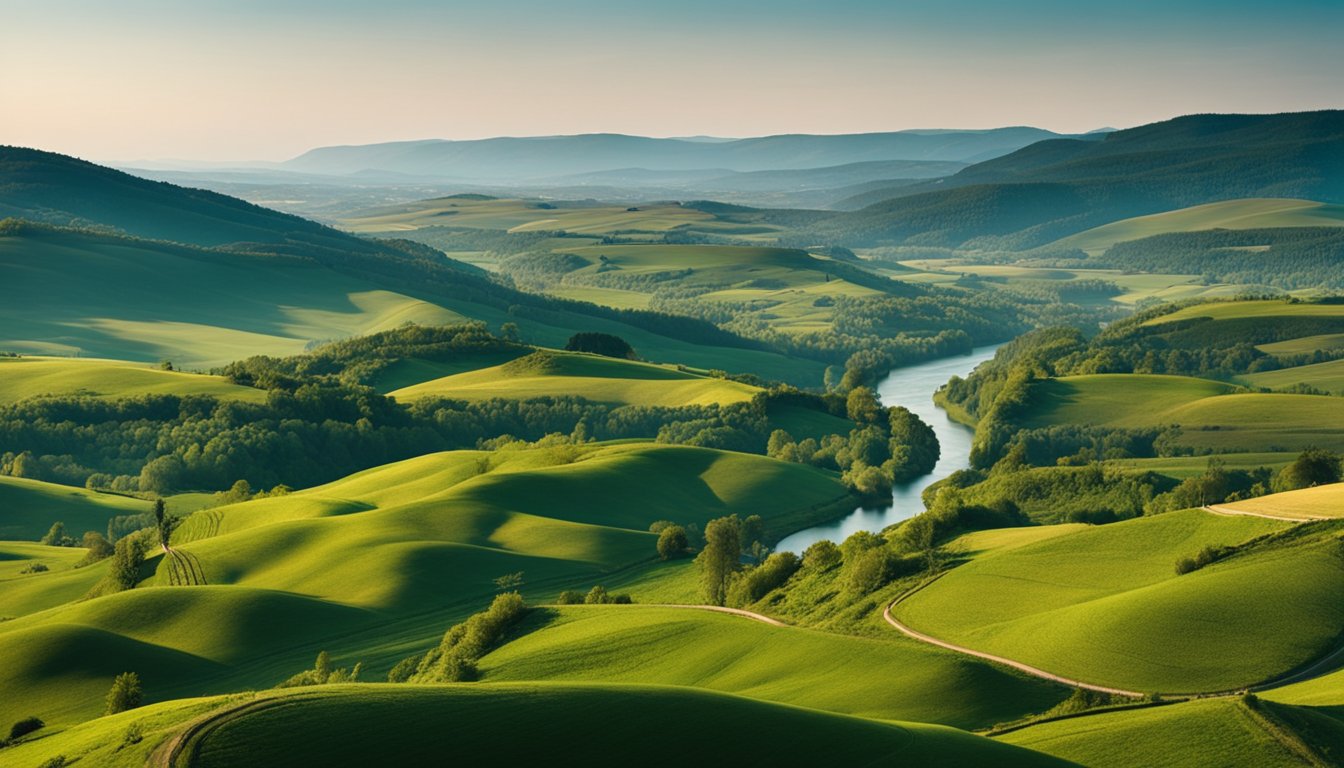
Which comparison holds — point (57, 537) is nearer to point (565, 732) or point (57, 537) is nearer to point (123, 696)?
point (123, 696)

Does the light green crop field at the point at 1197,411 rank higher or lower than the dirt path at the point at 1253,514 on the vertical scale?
lower

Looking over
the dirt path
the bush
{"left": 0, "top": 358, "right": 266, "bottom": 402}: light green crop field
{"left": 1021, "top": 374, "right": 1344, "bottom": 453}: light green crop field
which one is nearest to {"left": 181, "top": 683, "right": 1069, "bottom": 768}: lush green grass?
the bush

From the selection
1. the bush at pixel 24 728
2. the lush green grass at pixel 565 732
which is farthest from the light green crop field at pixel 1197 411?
the bush at pixel 24 728

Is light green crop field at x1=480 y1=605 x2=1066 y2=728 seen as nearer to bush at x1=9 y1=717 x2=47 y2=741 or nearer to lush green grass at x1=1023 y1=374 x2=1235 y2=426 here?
bush at x1=9 y1=717 x2=47 y2=741

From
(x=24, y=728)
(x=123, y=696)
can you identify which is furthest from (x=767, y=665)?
(x=24, y=728)

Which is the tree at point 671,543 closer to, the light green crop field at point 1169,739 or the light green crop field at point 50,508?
the light green crop field at point 50,508

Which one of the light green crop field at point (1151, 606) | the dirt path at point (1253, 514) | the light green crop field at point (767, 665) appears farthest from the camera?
the dirt path at point (1253, 514)

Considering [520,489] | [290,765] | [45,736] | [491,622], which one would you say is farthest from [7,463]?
[290,765]

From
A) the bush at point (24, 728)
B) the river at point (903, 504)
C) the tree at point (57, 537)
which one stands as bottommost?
the river at point (903, 504)
